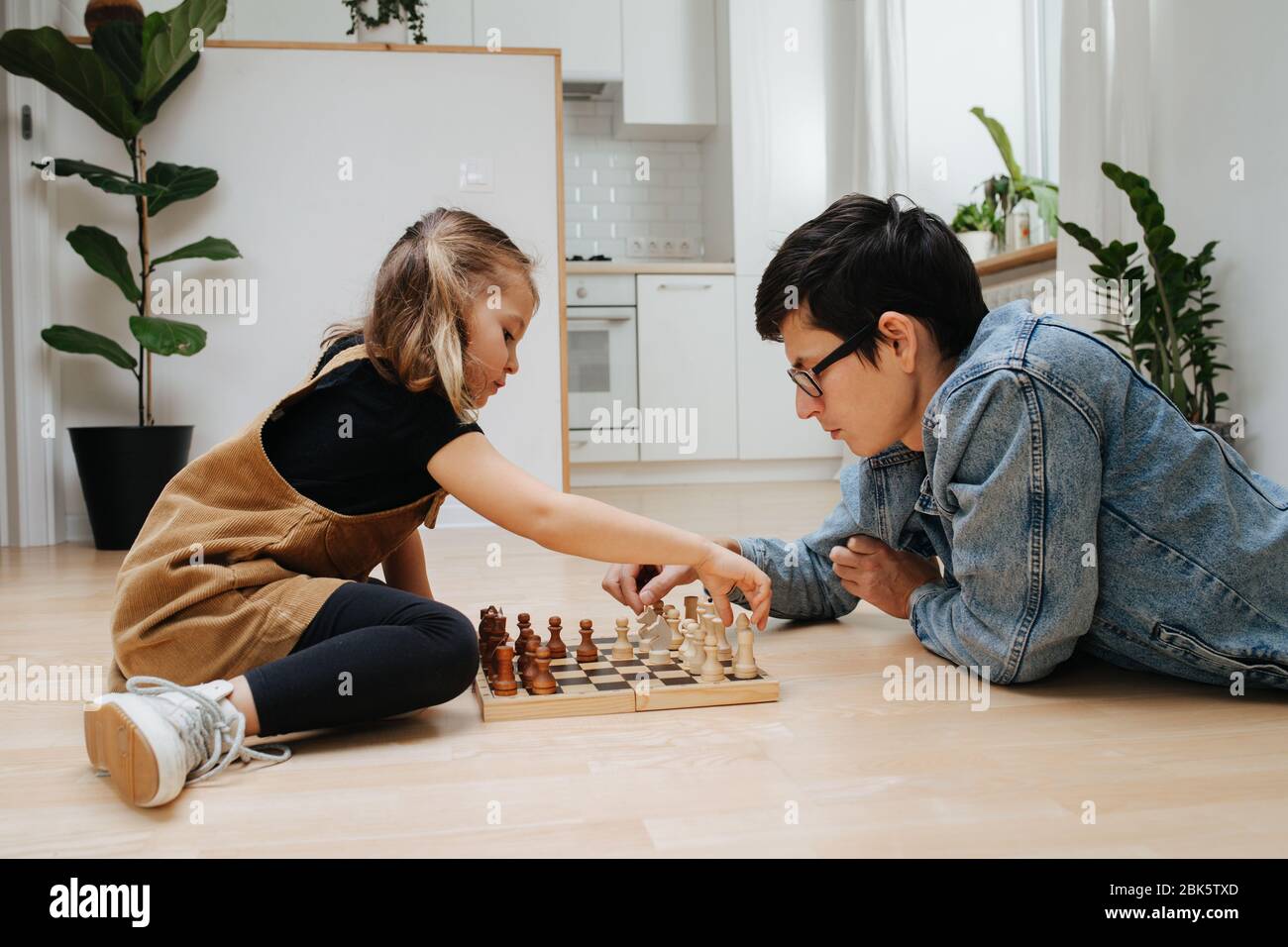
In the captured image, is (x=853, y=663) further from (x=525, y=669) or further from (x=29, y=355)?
(x=29, y=355)

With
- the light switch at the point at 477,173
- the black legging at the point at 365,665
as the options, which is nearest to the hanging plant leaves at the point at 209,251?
the light switch at the point at 477,173

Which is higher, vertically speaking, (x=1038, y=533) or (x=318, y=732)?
(x=1038, y=533)

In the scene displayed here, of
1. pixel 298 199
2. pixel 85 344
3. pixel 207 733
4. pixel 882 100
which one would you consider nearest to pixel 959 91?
pixel 882 100

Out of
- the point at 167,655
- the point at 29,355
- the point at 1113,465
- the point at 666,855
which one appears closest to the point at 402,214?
the point at 29,355

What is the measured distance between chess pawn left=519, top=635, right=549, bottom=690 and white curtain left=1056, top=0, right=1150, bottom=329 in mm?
2050

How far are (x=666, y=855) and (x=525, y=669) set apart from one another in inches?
22.0

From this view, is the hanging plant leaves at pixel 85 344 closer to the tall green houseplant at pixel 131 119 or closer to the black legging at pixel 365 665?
the tall green houseplant at pixel 131 119

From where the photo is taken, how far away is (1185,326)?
2607 millimetres

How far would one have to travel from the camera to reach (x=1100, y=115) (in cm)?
296

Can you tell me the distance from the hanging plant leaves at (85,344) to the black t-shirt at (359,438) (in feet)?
7.19

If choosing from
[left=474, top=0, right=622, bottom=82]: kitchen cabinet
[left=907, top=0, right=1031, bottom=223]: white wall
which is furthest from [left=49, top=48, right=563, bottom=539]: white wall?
[left=907, top=0, right=1031, bottom=223]: white wall

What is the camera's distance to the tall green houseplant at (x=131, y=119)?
3.14m

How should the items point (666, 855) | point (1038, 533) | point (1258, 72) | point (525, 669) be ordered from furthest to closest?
1. point (1258, 72)
2. point (525, 669)
3. point (1038, 533)
4. point (666, 855)

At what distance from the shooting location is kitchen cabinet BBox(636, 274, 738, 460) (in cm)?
517
